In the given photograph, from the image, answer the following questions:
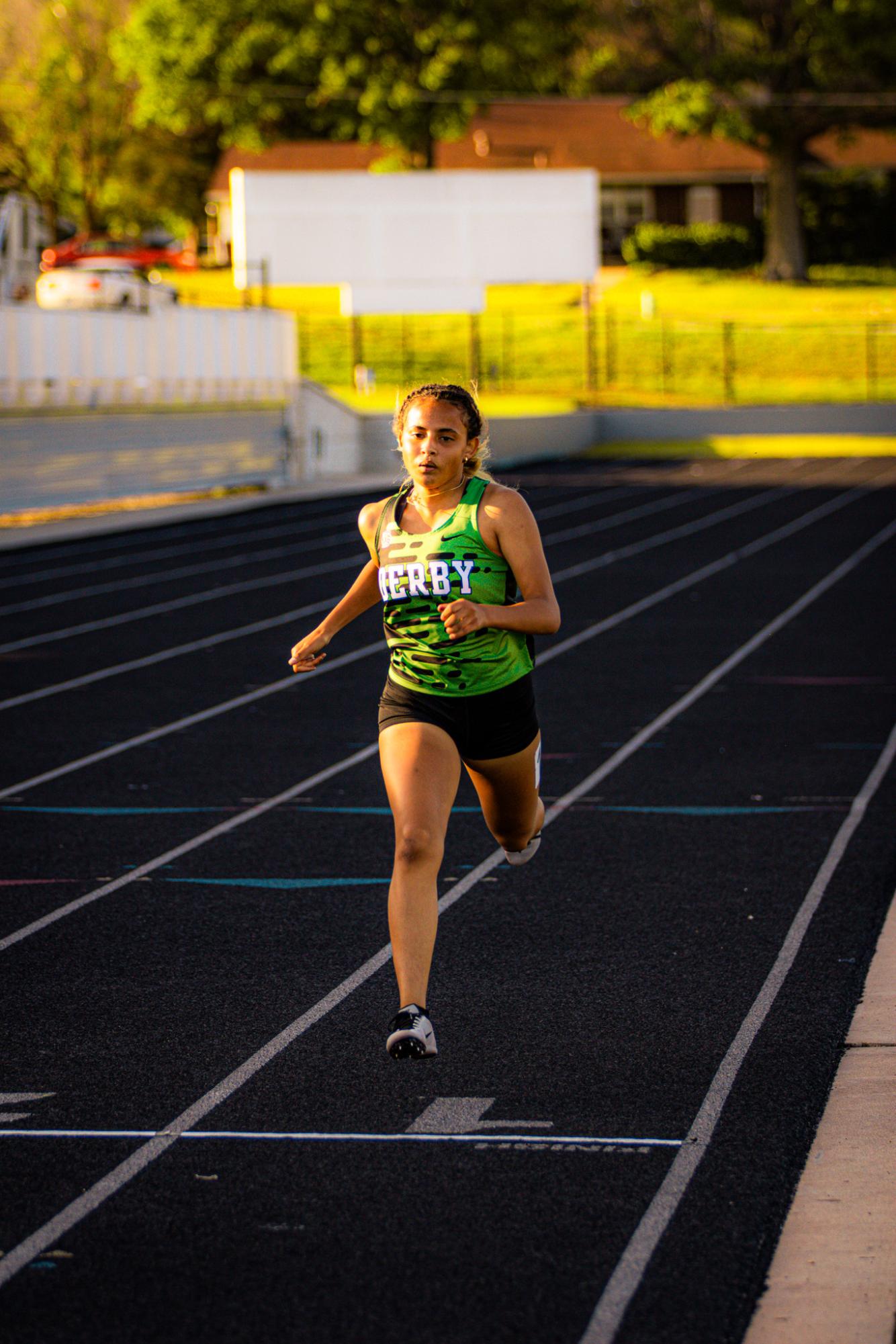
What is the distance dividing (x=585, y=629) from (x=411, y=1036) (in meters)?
10.9

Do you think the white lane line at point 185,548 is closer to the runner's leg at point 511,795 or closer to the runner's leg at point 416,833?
the runner's leg at point 511,795

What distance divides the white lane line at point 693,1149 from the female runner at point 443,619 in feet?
2.83

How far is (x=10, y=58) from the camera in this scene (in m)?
75.4

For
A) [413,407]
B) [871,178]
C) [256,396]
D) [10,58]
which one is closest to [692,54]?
[871,178]

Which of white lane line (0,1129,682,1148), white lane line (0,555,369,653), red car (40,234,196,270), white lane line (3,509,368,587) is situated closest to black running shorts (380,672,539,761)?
white lane line (0,1129,682,1148)

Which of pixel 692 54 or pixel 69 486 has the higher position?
pixel 692 54

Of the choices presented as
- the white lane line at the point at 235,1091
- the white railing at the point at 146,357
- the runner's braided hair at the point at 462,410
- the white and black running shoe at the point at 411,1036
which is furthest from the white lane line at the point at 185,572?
the white and black running shoe at the point at 411,1036

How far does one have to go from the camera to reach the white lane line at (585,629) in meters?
10.2

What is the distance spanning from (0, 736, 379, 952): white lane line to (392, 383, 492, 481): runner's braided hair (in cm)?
241

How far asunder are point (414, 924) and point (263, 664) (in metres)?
8.98

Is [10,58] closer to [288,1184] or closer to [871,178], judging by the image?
[871,178]

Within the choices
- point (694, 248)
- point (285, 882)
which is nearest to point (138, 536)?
point (285, 882)

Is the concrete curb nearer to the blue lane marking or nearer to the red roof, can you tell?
the blue lane marking

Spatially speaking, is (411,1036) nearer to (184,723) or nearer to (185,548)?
(184,723)
